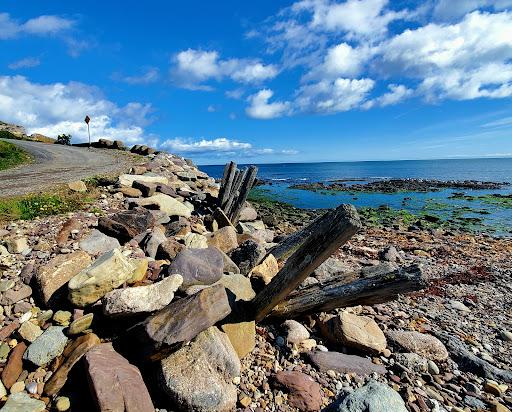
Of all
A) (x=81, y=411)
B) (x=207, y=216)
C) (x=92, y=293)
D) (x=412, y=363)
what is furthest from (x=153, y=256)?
(x=412, y=363)

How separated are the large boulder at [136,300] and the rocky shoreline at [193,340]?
0.6 inches

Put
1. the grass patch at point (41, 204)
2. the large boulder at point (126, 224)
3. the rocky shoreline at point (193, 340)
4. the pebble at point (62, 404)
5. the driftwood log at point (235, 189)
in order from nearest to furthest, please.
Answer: the pebble at point (62, 404), the rocky shoreline at point (193, 340), the large boulder at point (126, 224), the grass patch at point (41, 204), the driftwood log at point (235, 189)

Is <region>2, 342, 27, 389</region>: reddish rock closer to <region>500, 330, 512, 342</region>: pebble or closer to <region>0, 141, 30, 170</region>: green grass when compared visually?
<region>500, 330, 512, 342</region>: pebble

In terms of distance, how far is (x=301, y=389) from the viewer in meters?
4.54

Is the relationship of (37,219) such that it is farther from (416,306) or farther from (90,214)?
(416,306)

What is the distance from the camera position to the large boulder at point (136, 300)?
194 inches

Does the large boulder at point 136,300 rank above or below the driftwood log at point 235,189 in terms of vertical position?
below

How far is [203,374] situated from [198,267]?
86.9 inches

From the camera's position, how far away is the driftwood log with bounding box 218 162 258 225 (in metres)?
12.4

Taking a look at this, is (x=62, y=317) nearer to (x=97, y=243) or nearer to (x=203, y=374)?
(x=97, y=243)

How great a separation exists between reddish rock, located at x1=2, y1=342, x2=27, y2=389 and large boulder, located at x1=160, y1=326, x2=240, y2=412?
2.05 m

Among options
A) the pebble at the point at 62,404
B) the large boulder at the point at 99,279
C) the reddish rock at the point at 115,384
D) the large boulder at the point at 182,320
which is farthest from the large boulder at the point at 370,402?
the large boulder at the point at 99,279

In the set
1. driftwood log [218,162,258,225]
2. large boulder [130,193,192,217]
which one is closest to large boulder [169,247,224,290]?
large boulder [130,193,192,217]

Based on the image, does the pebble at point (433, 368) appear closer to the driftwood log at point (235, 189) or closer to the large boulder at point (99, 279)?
the large boulder at point (99, 279)
